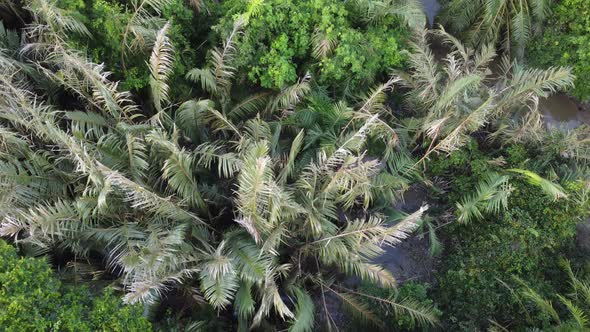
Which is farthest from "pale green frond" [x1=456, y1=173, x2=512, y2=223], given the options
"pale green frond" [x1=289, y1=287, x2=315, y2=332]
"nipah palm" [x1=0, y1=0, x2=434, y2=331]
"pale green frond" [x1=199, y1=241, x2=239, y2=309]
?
"pale green frond" [x1=199, y1=241, x2=239, y2=309]

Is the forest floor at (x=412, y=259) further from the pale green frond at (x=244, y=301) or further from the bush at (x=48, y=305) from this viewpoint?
the bush at (x=48, y=305)

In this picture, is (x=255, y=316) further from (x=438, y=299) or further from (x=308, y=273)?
(x=438, y=299)

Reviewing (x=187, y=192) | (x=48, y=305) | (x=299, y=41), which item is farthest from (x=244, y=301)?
(x=299, y=41)

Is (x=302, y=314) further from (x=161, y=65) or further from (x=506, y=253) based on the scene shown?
(x=161, y=65)

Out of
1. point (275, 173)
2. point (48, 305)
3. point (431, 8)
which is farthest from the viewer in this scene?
point (431, 8)

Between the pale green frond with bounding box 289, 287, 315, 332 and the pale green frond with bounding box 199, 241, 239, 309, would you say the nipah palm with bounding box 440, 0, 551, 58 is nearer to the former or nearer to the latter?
the pale green frond with bounding box 289, 287, 315, 332

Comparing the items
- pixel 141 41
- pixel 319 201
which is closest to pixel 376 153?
pixel 319 201
